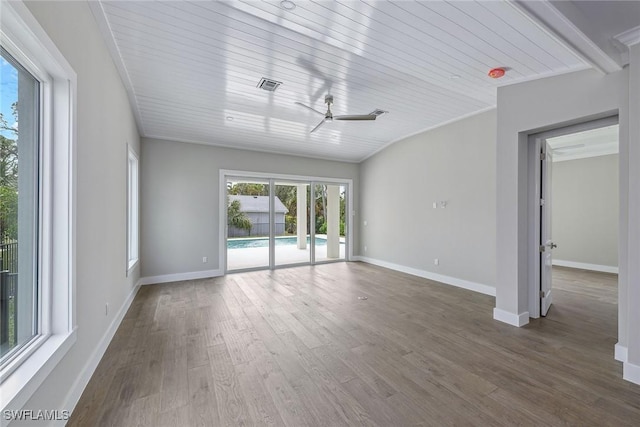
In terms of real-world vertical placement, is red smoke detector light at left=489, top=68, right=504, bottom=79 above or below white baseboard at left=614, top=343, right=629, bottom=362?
above

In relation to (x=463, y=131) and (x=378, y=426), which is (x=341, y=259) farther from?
(x=378, y=426)

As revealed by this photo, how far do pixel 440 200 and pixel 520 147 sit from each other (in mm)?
2093

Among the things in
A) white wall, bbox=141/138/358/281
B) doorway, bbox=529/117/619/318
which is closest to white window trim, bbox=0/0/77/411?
white wall, bbox=141/138/358/281

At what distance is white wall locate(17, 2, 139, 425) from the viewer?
1.71 meters

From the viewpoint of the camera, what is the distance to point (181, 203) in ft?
17.9

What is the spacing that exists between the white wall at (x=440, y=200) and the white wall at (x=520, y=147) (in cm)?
111

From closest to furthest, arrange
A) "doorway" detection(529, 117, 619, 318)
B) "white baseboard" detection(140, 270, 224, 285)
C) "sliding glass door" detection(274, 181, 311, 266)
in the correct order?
1. "white baseboard" detection(140, 270, 224, 285)
2. "doorway" detection(529, 117, 619, 318)
3. "sliding glass door" detection(274, 181, 311, 266)

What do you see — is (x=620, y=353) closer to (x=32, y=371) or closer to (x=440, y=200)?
(x=440, y=200)

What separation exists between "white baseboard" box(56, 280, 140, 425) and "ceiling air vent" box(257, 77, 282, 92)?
317 centimetres

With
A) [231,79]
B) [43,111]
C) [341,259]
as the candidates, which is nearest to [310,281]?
[341,259]

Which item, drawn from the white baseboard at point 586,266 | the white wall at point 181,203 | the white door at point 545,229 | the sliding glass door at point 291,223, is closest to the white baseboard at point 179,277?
the white wall at point 181,203

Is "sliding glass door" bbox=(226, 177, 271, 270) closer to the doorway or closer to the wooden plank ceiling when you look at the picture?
the wooden plank ceiling

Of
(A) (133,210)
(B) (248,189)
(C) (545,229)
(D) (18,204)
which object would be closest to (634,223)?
(C) (545,229)

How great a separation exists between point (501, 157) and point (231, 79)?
342 cm
